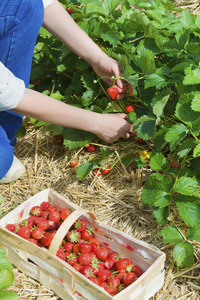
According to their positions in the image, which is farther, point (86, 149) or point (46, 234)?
point (86, 149)

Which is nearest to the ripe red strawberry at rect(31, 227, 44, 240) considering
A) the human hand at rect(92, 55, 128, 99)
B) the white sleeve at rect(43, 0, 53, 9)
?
the human hand at rect(92, 55, 128, 99)

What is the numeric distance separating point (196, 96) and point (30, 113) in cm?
69

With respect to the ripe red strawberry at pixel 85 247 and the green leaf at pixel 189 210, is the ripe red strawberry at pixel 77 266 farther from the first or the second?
the green leaf at pixel 189 210

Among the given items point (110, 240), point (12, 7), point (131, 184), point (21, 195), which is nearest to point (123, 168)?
point (131, 184)

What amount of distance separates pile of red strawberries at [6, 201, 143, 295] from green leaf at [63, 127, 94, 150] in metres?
0.33

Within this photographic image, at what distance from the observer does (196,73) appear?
1.62 m

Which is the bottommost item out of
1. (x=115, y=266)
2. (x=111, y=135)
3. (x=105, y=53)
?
(x=115, y=266)

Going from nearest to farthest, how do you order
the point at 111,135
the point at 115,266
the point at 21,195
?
the point at 115,266 → the point at 111,135 → the point at 21,195

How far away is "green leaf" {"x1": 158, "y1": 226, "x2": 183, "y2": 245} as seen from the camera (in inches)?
62.1

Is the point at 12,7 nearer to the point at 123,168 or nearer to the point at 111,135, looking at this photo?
the point at 111,135

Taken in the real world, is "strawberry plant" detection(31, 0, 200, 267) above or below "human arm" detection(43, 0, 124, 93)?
below

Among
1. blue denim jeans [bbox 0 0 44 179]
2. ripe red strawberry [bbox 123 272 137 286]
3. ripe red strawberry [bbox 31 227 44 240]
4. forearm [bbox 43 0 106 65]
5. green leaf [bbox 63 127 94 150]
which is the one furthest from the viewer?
green leaf [bbox 63 127 94 150]

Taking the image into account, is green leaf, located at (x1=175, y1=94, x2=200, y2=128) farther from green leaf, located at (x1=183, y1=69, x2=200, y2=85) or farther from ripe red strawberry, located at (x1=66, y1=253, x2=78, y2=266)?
ripe red strawberry, located at (x1=66, y1=253, x2=78, y2=266)

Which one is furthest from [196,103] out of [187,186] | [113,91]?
[113,91]
